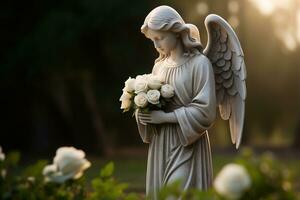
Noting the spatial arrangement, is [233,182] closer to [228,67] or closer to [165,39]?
[165,39]

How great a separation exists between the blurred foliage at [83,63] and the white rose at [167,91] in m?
21.5

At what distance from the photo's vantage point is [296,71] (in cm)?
3419

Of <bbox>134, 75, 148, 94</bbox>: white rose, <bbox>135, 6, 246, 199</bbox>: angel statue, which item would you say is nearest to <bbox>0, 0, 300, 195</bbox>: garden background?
<bbox>135, 6, 246, 199</bbox>: angel statue

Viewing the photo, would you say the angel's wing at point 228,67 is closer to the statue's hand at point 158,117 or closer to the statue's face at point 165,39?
the statue's face at point 165,39

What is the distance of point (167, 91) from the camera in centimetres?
754

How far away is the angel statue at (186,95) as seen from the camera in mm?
7512

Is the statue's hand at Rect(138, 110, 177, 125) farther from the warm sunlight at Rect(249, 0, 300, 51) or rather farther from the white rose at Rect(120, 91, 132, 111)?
the warm sunlight at Rect(249, 0, 300, 51)

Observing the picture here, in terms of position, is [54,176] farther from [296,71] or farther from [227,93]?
[296,71]

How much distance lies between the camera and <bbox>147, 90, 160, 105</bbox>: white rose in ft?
24.6

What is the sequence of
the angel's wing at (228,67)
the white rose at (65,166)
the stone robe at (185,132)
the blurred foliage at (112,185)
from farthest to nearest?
the angel's wing at (228,67), the stone robe at (185,132), the white rose at (65,166), the blurred foliage at (112,185)

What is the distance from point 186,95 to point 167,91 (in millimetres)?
179

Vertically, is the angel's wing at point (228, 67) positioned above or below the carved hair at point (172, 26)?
below

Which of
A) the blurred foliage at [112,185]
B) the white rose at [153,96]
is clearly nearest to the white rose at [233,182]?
the blurred foliage at [112,185]

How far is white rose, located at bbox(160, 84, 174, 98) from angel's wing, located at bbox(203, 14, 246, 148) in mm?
581
